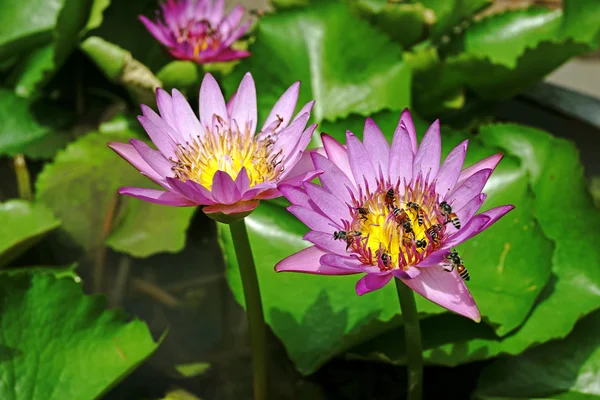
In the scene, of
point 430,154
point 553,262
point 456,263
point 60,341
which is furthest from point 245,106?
point 553,262

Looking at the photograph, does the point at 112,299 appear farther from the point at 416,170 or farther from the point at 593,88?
the point at 593,88

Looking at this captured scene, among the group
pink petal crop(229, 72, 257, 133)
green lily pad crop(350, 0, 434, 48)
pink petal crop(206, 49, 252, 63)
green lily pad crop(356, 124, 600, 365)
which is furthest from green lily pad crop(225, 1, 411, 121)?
pink petal crop(229, 72, 257, 133)

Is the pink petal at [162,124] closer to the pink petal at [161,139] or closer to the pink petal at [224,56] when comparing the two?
the pink petal at [161,139]

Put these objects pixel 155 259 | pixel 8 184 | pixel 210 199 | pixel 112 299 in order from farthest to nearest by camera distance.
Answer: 1. pixel 8 184
2. pixel 155 259
3. pixel 112 299
4. pixel 210 199

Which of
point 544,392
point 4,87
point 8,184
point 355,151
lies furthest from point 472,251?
point 4,87

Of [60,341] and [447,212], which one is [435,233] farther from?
[60,341]

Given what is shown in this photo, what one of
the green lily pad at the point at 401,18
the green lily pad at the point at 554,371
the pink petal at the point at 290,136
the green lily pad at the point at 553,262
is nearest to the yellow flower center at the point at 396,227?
the pink petal at the point at 290,136
